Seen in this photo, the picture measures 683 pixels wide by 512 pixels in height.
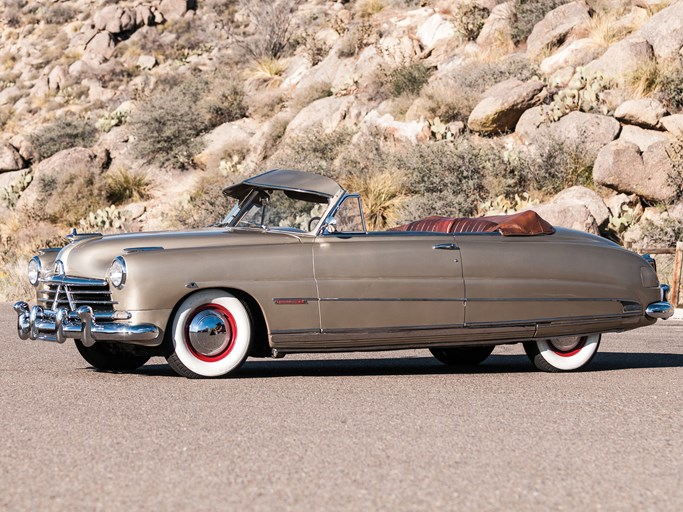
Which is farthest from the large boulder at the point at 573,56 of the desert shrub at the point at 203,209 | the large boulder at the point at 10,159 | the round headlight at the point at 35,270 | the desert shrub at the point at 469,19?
the round headlight at the point at 35,270

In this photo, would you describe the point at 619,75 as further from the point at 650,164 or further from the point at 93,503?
the point at 93,503

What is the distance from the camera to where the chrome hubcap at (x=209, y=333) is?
27.2 ft

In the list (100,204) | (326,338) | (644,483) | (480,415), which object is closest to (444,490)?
(644,483)

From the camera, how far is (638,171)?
2336 centimetres

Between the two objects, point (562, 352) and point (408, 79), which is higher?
point (408, 79)

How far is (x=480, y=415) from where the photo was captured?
689 cm

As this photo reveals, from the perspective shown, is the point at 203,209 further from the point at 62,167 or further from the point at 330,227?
the point at 330,227

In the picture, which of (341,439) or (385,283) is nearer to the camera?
(341,439)

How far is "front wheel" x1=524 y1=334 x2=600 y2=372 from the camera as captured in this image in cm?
956

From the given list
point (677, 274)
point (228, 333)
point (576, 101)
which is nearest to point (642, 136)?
point (576, 101)

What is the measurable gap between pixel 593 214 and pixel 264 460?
1781 cm

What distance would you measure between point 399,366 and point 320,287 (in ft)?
5.93

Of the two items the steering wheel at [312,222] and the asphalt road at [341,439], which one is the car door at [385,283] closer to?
the steering wheel at [312,222]

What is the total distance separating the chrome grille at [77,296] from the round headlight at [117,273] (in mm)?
114
